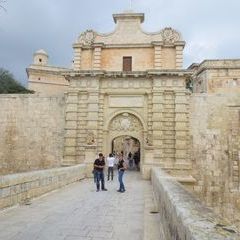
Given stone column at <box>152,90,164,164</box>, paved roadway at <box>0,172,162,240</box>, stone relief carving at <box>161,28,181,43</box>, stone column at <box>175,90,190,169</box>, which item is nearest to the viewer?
paved roadway at <box>0,172,162,240</box>

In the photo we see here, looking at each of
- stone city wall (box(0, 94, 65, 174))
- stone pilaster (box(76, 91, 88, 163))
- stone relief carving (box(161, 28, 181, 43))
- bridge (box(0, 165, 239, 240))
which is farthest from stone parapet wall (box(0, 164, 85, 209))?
stone relief carving (box(161, 28, 181, 43))

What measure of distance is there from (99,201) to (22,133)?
40.4 feet

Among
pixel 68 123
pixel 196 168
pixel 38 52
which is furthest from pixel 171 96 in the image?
pixel 38 52

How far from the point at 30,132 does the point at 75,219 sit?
14.2 m

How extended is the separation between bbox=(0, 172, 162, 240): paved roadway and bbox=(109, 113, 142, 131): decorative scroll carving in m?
9.36

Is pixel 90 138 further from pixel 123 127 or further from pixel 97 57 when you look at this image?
pixel 97 57

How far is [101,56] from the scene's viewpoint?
19.4 m

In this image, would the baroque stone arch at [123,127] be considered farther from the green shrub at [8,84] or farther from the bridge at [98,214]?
the green shrub at [8,84]

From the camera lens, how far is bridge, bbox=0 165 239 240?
314cm

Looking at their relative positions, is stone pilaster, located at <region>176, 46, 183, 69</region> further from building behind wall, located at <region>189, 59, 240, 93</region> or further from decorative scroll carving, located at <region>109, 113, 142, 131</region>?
building behind wall, located at <region>189, 59, 240, 93</region>

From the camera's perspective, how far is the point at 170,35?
19.0 metres

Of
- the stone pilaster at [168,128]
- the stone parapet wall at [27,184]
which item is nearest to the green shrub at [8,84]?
the stone pilaster at [168,128]

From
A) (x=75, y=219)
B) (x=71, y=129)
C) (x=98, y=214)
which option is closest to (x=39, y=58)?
(x=71, y=129)

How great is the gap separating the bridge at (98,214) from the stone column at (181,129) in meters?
7.46
